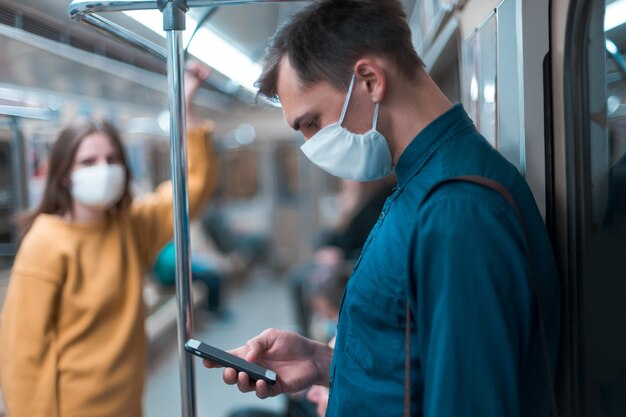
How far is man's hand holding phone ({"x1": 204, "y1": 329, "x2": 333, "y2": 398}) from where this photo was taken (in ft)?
3.98

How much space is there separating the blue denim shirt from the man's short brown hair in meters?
0.16

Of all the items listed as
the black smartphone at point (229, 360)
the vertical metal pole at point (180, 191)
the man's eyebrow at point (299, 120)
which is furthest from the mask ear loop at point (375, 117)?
the black smartphone at point (229, 360)

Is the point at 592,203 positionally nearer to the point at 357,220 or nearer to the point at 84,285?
the point at 84,285

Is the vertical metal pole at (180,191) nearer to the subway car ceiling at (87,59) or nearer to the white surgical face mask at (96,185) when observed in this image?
the subway car ceiling at (87,59)

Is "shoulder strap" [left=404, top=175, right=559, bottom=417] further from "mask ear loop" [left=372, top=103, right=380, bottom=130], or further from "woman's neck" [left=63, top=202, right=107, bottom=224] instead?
"woman's neck" [left=63, top=202, right=107, bottom=224]

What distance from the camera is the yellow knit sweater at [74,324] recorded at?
181 cm

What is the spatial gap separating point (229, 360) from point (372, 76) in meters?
0.60

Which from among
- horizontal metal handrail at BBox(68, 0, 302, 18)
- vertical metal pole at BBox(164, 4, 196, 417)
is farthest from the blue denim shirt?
horizontal metal handrail at BBox(68, 0, 302, 18)

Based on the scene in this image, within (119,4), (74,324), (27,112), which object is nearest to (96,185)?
(74,324)

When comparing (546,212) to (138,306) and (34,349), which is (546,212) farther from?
(34,349)

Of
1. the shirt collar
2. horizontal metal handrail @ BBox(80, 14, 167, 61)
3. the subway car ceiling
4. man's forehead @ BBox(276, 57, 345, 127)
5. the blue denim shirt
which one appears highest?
the subway car ceiling

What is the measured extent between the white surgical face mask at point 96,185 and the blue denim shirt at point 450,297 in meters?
1.25

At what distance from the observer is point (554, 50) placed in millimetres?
1187

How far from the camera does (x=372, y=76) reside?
0.96 meters
